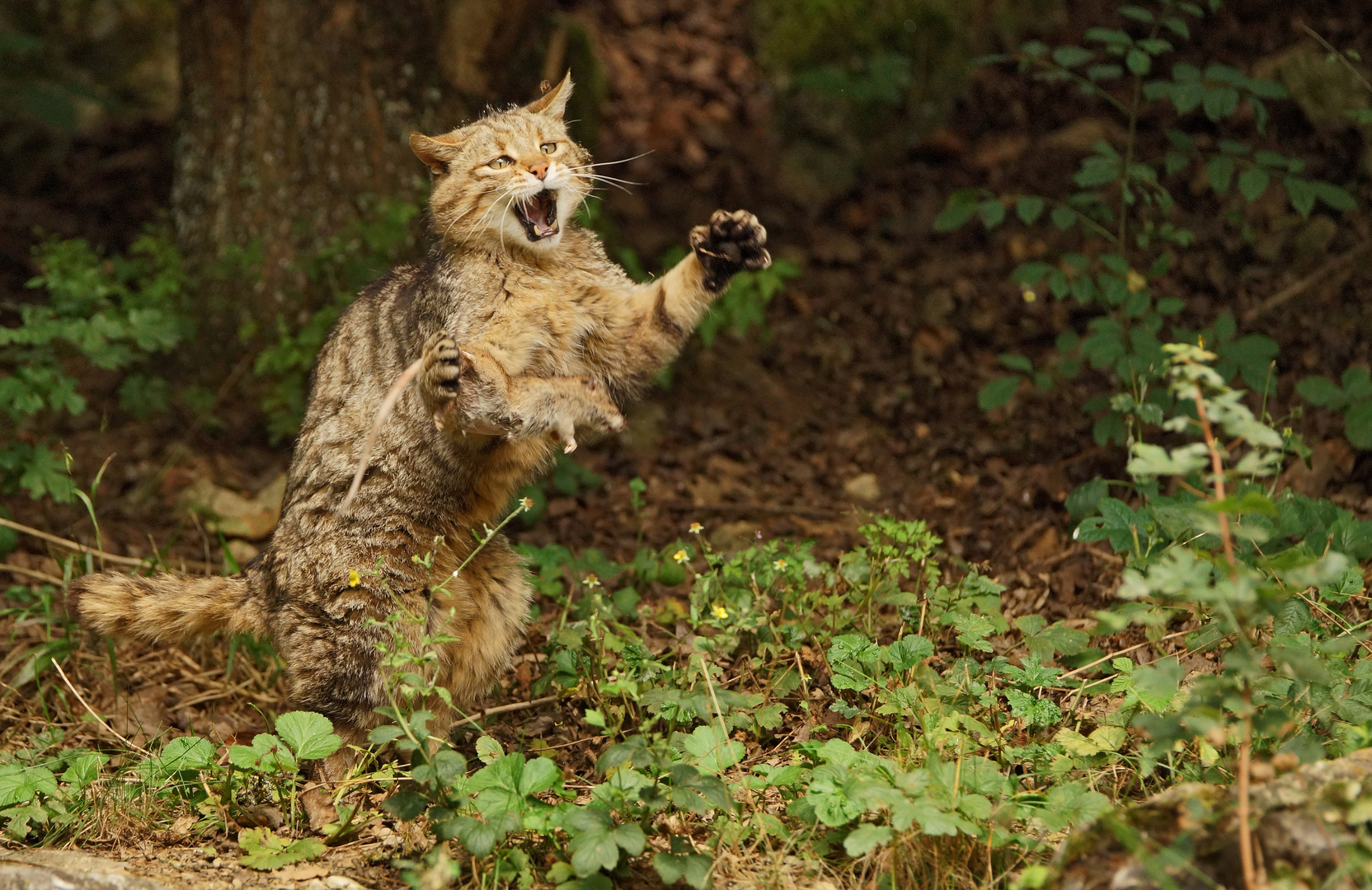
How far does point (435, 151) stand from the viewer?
4.06 meters

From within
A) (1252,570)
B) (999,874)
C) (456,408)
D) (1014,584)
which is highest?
(456,408)

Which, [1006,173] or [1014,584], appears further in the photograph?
[1006,173]

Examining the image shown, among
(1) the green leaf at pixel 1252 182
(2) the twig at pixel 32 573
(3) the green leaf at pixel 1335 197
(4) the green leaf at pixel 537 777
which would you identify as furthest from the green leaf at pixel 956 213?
(2) the twig at pixel 32 573

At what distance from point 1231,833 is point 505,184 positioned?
2918 mm

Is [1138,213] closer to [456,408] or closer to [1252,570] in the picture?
[1252,570]

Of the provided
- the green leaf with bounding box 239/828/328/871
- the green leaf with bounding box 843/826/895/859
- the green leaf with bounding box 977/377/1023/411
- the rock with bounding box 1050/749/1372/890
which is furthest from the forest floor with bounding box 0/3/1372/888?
the rock with bounding box 1050/749/1372/890

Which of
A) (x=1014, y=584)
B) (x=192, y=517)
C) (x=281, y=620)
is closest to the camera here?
(x=281, y=620)

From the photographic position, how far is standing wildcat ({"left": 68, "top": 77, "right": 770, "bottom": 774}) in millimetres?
3801

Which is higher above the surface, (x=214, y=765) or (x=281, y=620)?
(x=281, y=620)

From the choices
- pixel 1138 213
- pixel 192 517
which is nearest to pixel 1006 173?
pixel 1138 213

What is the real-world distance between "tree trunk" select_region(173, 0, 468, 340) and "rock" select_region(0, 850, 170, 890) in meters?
3.22

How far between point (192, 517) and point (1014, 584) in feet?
12.8

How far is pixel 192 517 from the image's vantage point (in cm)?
545

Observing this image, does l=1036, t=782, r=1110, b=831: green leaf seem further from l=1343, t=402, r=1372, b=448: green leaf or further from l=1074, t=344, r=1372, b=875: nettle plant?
l=1343, t=402, r=1372, b=448: green leaf
